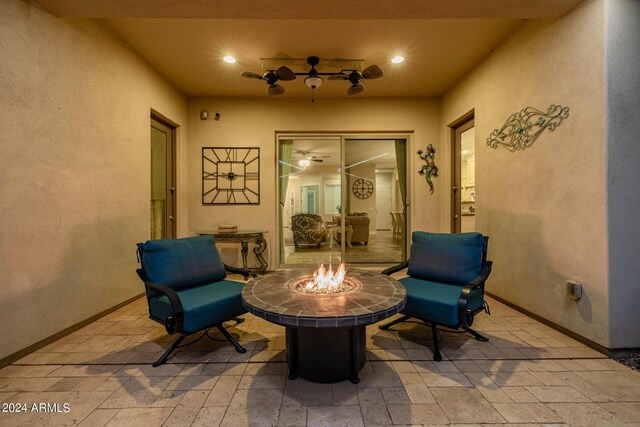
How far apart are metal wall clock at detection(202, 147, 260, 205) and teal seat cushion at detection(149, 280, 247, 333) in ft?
8.05

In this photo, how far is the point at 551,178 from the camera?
244 cm

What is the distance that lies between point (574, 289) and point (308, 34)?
11.1 feet

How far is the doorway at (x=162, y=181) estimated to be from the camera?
377cm

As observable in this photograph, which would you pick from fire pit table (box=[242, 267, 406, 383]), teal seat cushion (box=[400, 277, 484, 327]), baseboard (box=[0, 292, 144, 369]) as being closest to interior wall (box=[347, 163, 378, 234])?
teal seat cushion (box=[400, 277, 484, 327])

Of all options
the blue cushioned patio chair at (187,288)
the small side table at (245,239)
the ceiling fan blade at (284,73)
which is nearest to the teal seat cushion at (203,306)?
the blue cushioned patio chair at (187,288)

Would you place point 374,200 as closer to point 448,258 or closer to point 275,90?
point 275,90

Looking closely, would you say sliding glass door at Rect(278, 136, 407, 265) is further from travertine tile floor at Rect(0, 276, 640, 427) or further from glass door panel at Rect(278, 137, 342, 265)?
travertine tile floor at Rect(0, 276, 640, 427)

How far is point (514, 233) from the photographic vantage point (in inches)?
113

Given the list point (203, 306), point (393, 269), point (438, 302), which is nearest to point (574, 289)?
point (438, 302)

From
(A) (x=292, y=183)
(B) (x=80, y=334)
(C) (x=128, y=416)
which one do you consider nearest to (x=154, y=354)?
(C) (x=128, y=416)

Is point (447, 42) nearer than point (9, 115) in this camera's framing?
No

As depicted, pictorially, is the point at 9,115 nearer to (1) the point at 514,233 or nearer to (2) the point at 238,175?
(2) the point at 238,175

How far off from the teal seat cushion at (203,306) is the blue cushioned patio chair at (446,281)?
1355 mm

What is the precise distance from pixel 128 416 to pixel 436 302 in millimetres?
1979
